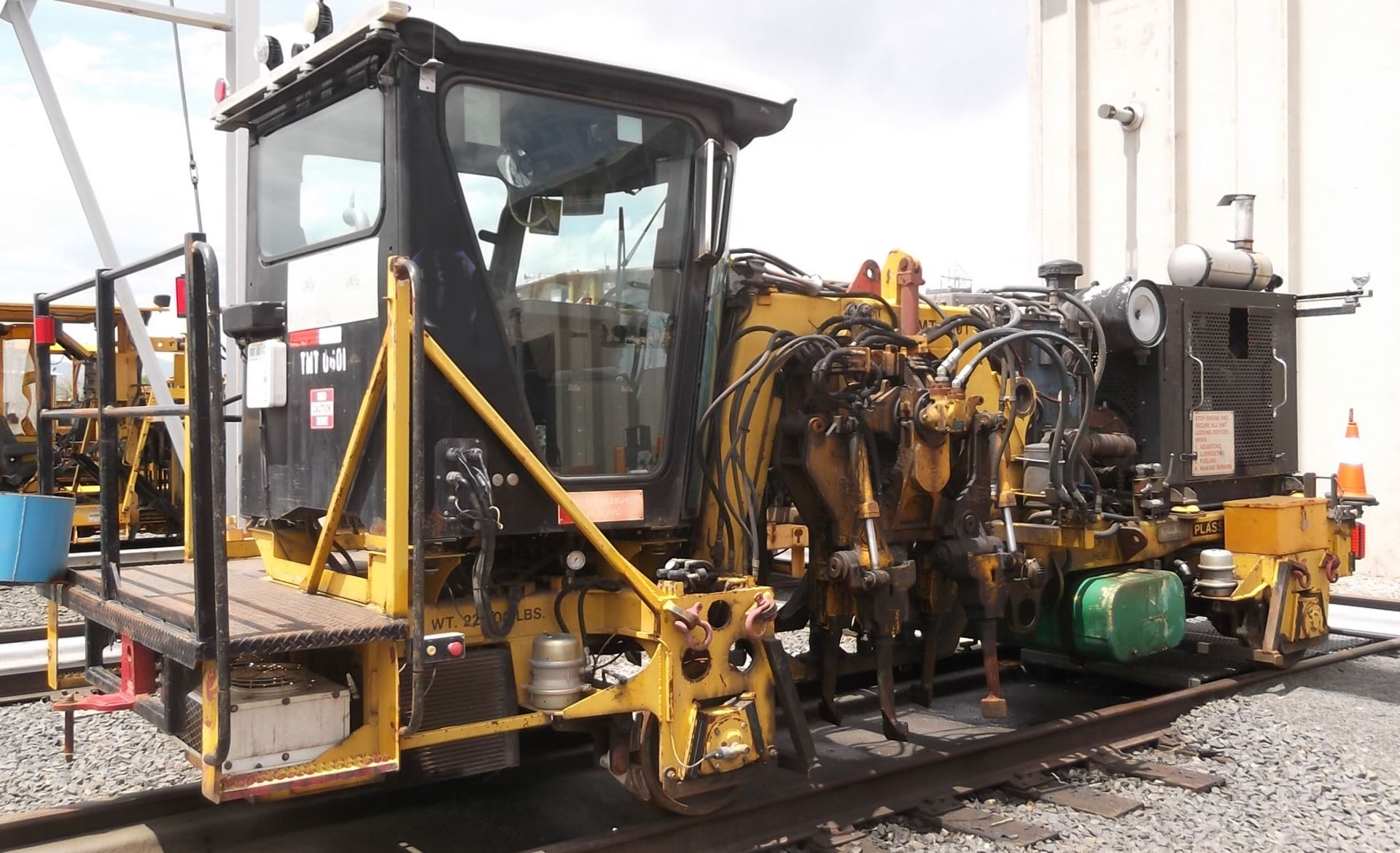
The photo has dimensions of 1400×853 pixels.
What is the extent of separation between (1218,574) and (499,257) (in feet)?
16.0

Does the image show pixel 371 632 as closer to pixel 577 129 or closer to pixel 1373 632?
pixel 577 129

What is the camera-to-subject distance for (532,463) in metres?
4.00

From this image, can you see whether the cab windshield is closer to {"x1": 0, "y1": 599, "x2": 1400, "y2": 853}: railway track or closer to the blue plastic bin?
{"x1": 0, "y1": 599, "x2": 1400, "y2": 853}: railway track

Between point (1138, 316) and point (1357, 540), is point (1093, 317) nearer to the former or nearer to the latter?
point (1138, 316)

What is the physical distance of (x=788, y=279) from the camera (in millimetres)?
5160

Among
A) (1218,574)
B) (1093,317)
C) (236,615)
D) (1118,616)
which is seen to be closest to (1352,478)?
(1218,574)

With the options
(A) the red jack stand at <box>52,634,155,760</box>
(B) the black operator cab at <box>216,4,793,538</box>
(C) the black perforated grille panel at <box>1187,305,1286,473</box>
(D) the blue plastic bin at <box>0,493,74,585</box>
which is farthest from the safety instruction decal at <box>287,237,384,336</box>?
(C) the black perforated grille panel at <box>1187,305,1286,473</box>

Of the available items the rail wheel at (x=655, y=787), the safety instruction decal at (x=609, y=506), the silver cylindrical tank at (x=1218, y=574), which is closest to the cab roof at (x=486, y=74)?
the safety instruction decal at (x=609, y=506)

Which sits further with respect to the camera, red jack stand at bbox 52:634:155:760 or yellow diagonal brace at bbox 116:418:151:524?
yellow diagonal brace at bbox 116:418:151:524

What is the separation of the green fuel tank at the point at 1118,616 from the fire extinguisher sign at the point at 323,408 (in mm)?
4065

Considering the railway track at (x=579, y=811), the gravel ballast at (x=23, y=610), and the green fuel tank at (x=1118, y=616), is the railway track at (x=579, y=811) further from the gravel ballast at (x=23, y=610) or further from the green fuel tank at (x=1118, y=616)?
the gravel ballast at (x=23, y=610)

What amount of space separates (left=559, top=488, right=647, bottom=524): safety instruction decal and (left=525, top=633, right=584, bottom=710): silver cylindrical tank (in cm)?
45

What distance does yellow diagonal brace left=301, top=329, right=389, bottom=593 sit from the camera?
3.87m

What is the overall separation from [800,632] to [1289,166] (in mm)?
7769
